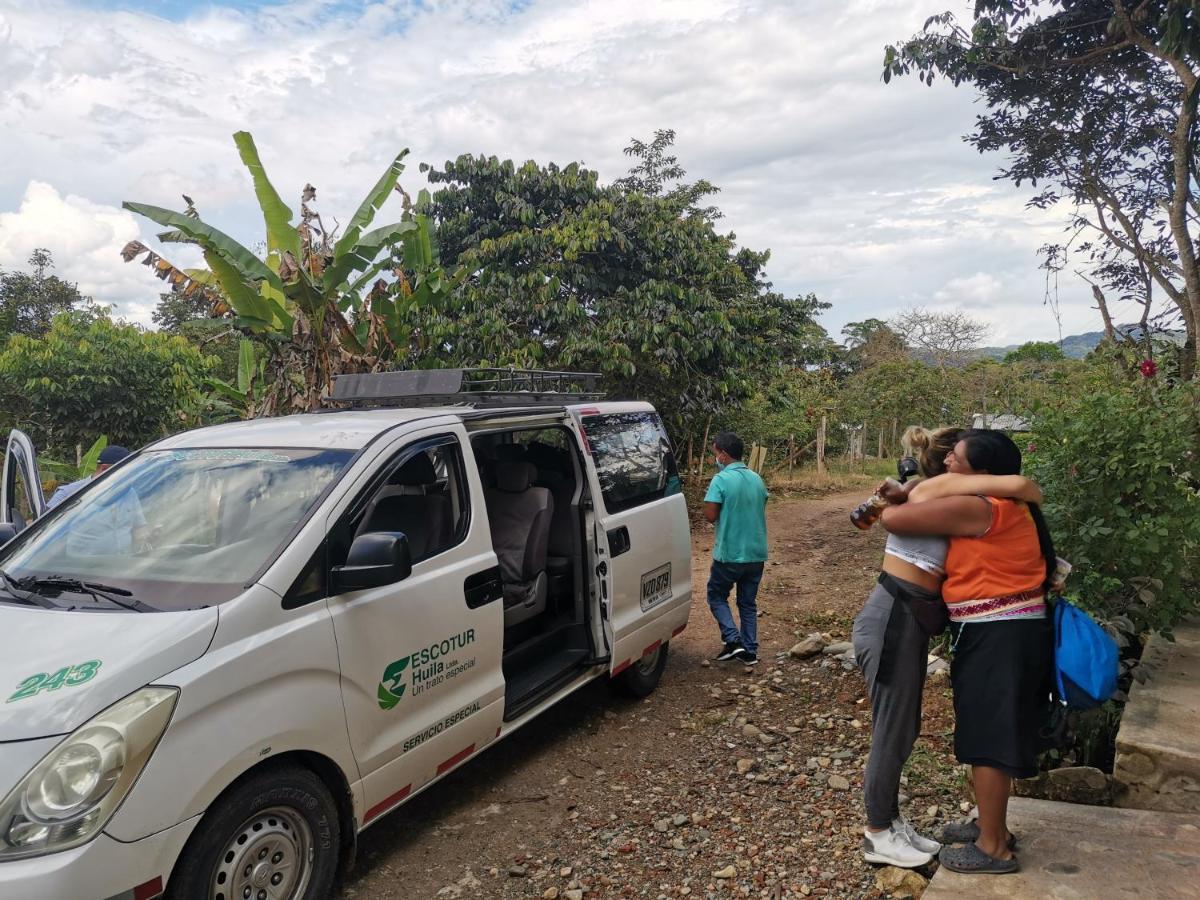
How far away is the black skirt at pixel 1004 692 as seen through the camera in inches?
113

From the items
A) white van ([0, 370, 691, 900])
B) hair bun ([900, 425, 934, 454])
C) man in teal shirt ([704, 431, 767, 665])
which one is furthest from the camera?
man in teal shirt ([704, 431, 767, 665])

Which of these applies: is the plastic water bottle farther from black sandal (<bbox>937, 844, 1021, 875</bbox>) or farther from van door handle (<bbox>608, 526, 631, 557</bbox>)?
van door handle (<bbox>608, 526, 631, 557</bbox>)

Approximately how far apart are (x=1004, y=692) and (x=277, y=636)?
8.21 ft

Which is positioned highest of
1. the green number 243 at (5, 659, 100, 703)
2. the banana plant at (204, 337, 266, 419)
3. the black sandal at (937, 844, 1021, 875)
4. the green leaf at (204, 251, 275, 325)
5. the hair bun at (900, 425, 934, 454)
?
the green leaf at (204, 251, 275, 325)

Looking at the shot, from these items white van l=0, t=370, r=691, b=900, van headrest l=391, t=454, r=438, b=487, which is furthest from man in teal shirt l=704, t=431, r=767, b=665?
van headrest l=391, t=454, r=438, b=487

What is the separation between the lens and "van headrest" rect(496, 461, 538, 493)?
501cm

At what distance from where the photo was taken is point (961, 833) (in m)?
3.18

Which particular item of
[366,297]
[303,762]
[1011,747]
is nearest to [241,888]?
[303,762]

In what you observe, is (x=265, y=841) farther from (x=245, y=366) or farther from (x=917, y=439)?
(x=245, y=366)

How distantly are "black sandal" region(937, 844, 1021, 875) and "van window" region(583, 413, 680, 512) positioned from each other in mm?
2540

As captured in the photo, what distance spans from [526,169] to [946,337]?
24.8 m

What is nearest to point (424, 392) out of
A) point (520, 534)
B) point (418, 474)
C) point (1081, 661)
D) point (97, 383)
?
point (418, 474)

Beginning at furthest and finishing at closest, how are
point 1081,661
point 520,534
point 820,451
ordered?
point 820,451
point 520,534
point 1081,661

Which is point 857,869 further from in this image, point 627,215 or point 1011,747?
point 627,215
